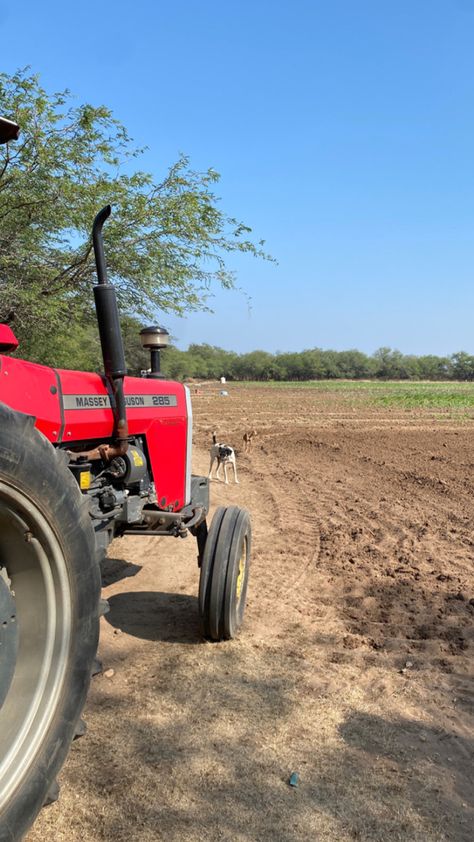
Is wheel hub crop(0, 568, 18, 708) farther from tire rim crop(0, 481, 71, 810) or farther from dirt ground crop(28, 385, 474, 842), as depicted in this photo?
dirt ground crop(28, 385, 474, 842)

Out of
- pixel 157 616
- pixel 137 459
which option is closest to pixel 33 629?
pixel 137 459

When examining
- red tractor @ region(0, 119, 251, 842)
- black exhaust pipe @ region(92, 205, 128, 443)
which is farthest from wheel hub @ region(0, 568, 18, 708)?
black exhaust pipe @ region(92, 205, 128, 443)

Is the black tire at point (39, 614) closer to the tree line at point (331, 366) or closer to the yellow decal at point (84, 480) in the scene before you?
the yellow decal at point (84, 480)

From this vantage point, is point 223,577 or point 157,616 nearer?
point 223,577

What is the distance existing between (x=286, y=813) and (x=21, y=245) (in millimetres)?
5702

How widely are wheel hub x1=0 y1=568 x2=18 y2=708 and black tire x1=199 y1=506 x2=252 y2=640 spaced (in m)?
1.92

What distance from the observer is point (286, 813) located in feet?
7.25

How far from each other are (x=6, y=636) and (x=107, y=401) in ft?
4.62

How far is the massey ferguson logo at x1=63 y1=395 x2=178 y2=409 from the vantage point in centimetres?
263

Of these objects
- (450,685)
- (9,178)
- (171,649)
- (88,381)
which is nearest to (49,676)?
(88,381)

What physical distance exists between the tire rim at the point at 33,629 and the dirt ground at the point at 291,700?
613 mm

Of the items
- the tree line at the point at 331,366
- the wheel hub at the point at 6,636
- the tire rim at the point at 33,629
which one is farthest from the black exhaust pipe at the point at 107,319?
the tree line at the point at 331,366

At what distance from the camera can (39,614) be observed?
5.92 feet

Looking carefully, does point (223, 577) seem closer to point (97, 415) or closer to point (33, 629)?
point (97, 415)
